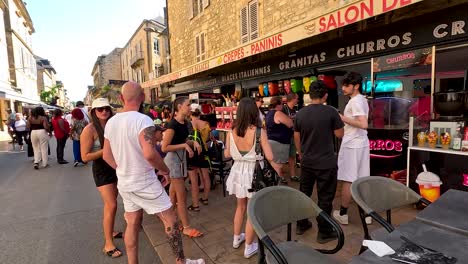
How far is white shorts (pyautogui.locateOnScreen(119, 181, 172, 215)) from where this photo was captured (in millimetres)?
2215

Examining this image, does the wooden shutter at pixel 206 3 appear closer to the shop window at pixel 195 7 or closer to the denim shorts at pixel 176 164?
the shop window at pixel 195 7

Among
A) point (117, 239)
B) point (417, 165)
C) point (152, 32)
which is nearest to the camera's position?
point (117, 239)

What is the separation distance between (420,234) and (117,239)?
10.8 feet

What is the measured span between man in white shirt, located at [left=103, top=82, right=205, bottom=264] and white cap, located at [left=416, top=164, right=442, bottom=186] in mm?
3269

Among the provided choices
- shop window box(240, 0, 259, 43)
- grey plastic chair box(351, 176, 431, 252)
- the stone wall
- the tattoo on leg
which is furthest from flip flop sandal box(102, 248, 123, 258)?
shop window box(240, 0, 259, 43)

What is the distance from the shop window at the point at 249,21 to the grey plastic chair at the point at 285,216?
779cm

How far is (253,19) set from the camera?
9055mm

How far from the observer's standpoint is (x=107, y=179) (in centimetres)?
290

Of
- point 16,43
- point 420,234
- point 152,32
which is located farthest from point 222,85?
point 16,43

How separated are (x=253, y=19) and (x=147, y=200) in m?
8.25

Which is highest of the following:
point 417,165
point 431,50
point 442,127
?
point 431,50

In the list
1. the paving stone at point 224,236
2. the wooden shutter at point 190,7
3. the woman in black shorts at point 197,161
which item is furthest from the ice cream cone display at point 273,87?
the wooden shutter at point 190,7

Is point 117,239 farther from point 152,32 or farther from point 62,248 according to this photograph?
point 152,32

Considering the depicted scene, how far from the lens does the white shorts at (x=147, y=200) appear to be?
2215 mm
